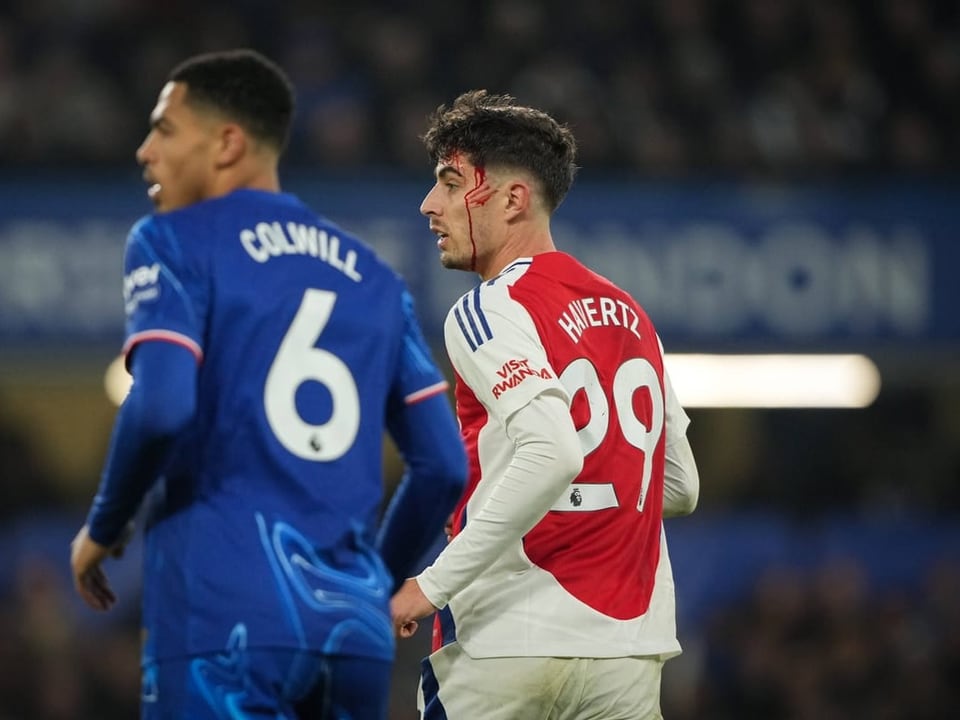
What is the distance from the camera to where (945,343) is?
10.8m

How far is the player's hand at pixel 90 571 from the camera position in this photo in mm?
3072

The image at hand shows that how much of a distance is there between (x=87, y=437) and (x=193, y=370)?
9869 mm

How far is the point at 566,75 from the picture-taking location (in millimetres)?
11570

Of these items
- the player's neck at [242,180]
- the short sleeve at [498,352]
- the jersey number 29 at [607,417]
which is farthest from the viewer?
the jersey number 29 at [607,417]

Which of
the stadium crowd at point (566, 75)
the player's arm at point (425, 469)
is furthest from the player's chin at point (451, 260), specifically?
the stadium crowd at point (566, 75)

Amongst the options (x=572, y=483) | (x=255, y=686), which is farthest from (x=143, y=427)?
(x=572, y=483)

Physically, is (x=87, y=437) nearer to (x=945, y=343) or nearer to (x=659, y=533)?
(x=945, y=343)

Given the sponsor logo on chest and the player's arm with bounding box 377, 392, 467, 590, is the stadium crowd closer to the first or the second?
the sponsor logo on chest

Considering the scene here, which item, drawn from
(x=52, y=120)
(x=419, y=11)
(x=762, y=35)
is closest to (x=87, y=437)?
(x=52, y=120)

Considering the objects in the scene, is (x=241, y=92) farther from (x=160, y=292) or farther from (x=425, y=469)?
(x=425, y=469)

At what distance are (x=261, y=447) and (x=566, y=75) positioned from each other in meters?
8.89

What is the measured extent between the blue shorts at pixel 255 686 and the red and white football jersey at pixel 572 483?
20.6 inches

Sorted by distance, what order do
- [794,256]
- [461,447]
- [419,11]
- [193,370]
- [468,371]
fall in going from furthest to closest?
[419,11], [794,256], [468,371], [461,447], [193,370]

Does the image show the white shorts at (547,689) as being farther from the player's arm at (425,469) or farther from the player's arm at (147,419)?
the player's arm at (147,419)
